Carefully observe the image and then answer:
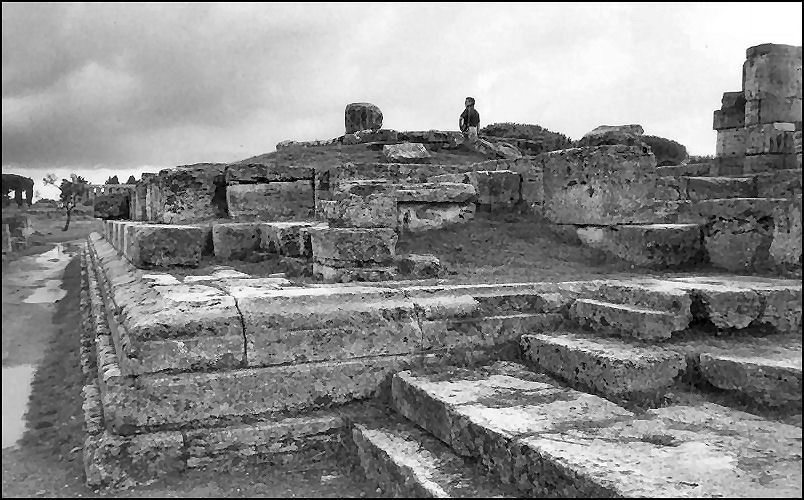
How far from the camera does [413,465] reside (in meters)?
3.03

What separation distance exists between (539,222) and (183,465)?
4503 millimetres

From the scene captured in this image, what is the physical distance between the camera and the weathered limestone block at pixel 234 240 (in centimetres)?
635

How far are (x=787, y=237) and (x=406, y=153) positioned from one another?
1101 cm

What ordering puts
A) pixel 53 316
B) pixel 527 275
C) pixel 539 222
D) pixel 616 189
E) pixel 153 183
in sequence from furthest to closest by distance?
pixel 53 316
pixel 153 183
pixel 539 222
pixel 616 189
pixel 527 275

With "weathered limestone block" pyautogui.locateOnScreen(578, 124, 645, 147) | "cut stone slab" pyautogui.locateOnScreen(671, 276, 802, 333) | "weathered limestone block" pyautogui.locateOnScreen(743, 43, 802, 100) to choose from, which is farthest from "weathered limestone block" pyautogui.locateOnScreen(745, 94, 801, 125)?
"cut stone slab" pyautogui.locateOnScreen(671, 276, 802, 333)

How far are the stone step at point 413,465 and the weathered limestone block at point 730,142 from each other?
15.4 m

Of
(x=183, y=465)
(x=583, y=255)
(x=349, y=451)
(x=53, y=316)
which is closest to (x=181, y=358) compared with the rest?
(x=183, y=465)

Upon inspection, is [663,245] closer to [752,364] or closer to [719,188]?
[752,364]

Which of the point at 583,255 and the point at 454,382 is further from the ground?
the point at 583,255

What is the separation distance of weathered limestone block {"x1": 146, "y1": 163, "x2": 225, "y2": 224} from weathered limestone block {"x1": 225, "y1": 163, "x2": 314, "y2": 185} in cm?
16

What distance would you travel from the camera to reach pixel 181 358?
143 inches

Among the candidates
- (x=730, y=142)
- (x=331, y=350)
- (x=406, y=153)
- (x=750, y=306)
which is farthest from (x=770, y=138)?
(x=331, y=350)

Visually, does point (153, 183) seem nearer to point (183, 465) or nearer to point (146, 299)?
point (146, 299)

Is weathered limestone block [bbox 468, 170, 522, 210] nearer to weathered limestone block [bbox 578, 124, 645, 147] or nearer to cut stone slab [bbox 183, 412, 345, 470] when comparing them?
weathered limestone block [bbox 578, 124, 645, 147]
